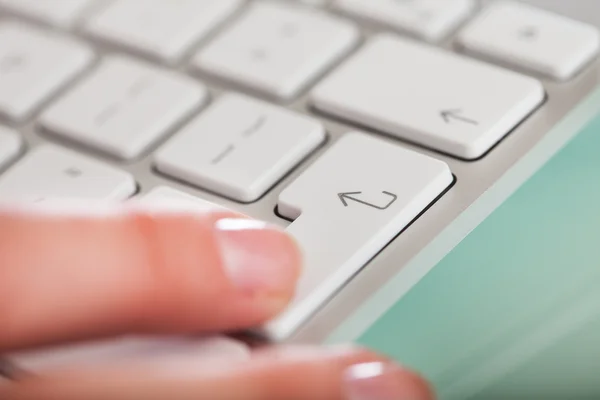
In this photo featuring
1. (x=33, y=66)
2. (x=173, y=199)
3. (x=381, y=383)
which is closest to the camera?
(x=381, y=383)

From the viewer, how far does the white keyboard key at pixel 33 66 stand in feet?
1.83

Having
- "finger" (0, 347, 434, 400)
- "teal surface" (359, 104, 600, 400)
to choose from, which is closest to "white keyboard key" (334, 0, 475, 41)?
"teal surface" (359, 104, 600, 400)

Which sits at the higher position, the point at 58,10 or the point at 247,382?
the point at 58,10

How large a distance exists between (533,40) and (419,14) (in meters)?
0.06

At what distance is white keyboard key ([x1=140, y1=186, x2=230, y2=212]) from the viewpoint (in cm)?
44

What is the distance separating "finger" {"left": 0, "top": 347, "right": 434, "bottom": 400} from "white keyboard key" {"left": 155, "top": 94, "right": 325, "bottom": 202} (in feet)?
0.39

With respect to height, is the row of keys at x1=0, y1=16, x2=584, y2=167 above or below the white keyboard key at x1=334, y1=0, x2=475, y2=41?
below

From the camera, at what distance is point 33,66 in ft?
1.89

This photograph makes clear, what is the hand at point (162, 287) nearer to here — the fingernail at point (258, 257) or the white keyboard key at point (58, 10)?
the fingernail at point (258, 257)

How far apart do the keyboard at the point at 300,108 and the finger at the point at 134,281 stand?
2 cm

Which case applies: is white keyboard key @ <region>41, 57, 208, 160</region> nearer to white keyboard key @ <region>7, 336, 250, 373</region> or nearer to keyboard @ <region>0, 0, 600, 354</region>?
keyboard @ <region>0, 0, 600, 354</region>

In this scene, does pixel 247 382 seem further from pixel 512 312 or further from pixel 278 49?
pixel 278 49

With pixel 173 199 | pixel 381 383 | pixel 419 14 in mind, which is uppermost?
pixel 419 14

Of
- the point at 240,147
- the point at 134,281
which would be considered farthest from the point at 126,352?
the point at 240,147
